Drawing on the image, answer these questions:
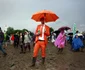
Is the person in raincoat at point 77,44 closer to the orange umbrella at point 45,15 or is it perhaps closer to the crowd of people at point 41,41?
the crowd of people at point 41,41

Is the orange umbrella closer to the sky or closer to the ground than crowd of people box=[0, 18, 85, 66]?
closer to the sky

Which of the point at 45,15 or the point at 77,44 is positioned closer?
the point at 45,15

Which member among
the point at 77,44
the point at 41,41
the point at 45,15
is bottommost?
the point at 77,44

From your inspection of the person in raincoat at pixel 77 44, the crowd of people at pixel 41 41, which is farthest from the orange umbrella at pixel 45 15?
the person in raincoat at pixel 77 44

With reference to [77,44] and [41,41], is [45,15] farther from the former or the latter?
[77,44]

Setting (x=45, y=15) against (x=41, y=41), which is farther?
(x=45, y=15)

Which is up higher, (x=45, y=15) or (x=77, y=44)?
(x=45, y=15)

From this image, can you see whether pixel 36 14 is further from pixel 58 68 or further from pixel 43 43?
pixel 58 68

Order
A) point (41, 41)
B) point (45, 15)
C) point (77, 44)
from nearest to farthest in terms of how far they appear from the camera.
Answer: point (41, 41), point (45, 15), point (77, 44)

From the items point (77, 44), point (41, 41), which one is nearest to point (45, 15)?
point (41, 41)

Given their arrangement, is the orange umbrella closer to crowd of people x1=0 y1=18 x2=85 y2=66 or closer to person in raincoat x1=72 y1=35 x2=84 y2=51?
crowd of people x1=0 y1=18 x2=85 y2=66

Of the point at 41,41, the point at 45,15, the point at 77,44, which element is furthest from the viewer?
the point at 77,44

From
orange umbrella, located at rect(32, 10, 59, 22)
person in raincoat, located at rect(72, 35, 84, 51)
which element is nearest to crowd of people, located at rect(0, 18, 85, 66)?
person in raincoat, located at rect(72, 35, 84, 51)

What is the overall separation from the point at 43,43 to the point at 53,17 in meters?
1.33
